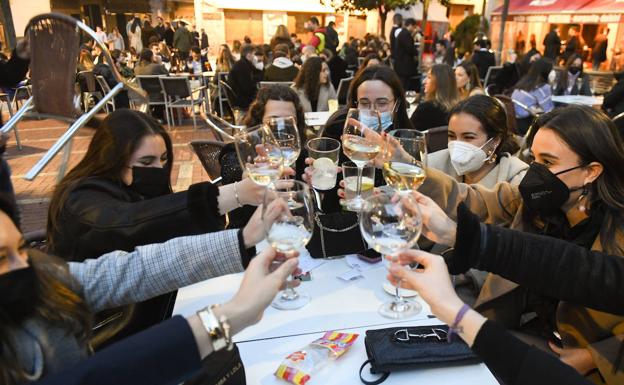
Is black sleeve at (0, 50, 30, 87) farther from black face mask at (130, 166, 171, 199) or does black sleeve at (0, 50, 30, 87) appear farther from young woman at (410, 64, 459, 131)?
young woman at (410, 64, 459, 131)

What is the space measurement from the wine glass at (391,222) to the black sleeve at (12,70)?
3534mm

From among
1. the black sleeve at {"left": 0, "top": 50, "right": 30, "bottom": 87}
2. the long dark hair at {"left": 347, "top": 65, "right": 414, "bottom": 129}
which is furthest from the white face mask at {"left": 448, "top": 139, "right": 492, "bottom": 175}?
the black sleeve at {"left": 0, "top": 50, "right": 30, "bottom": 87}

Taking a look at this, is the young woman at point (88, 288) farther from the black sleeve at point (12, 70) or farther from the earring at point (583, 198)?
the black sleeve at point (12, 70)

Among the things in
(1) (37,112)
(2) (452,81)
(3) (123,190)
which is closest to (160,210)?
(3) (123,190)

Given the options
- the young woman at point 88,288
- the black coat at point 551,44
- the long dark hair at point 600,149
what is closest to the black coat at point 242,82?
the long dark hair at point 600,149

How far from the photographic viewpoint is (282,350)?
4.95 feet

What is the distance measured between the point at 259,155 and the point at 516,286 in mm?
1314

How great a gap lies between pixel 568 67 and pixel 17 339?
1102cm

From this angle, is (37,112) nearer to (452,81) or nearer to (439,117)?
(439,117)

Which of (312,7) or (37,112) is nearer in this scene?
(37,112)

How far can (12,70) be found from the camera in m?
3.59

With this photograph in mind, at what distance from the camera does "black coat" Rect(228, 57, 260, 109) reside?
329 inches

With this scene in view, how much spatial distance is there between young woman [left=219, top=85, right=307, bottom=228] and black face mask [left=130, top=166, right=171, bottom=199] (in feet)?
1.81

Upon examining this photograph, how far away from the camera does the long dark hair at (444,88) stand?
5.36 meters
